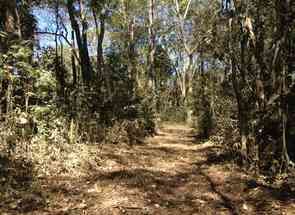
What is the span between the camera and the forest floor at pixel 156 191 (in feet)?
19.3

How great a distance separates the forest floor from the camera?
5.89 meters

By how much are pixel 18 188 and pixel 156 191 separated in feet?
7.43

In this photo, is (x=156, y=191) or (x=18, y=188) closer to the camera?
(x=18, y=188)

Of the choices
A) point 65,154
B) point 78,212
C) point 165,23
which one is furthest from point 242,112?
point 165,23

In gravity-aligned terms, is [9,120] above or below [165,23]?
below

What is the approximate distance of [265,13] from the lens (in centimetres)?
895

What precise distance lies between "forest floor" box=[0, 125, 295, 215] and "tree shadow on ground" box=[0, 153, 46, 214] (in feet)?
0.09

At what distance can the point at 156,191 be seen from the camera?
272 inches

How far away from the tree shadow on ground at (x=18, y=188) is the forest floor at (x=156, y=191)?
3cm

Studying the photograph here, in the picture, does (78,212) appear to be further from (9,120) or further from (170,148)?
(170,148)

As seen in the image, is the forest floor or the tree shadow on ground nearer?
the tree shadow on ground

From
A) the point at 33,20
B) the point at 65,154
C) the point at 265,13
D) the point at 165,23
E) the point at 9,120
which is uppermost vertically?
the point at 165,23

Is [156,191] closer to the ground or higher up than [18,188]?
closer to the ground

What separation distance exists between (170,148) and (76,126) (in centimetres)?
382
